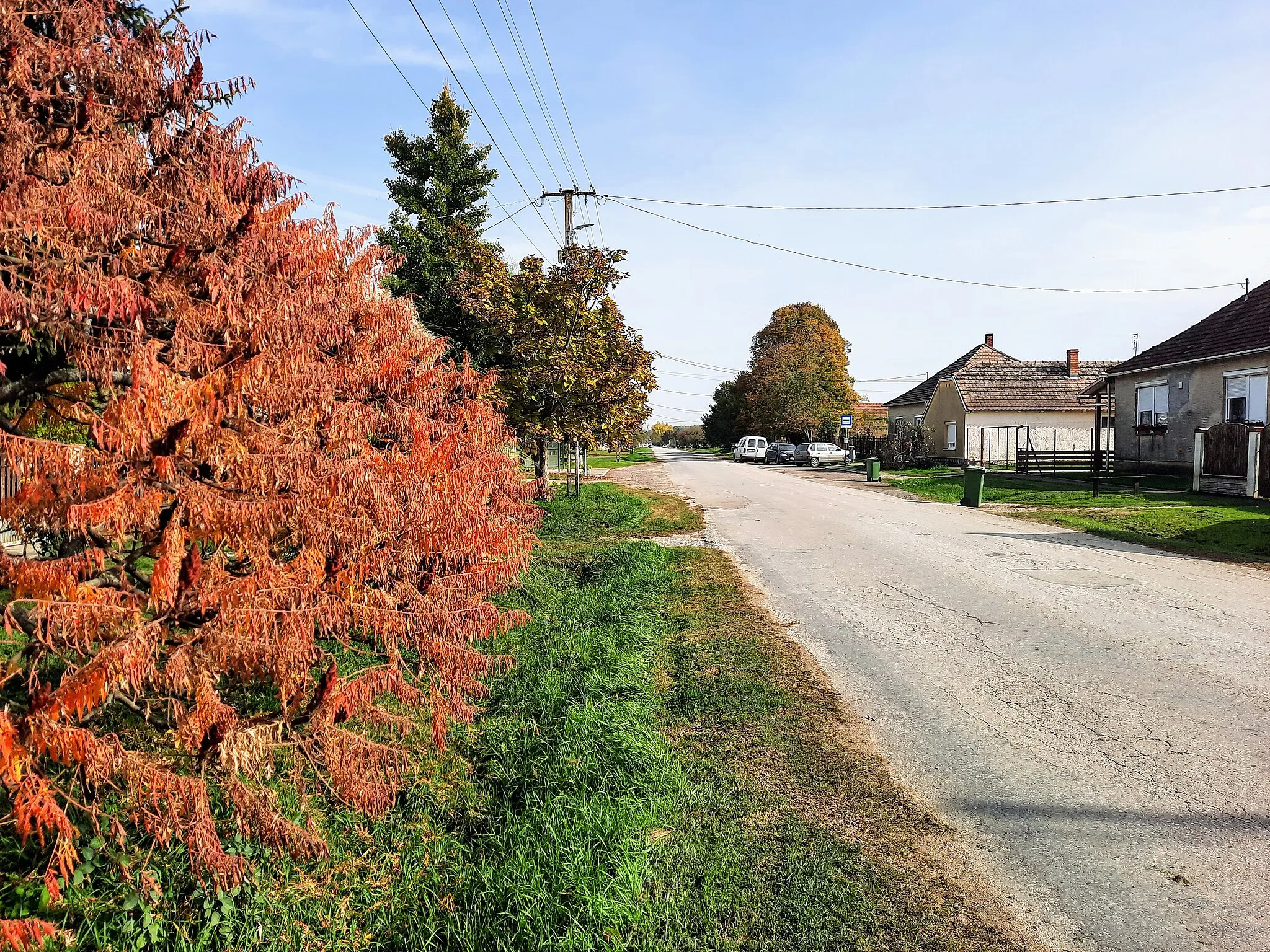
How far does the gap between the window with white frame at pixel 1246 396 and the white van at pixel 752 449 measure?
35937mm

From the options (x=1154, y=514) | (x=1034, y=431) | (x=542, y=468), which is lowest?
(x=1154, y=514)

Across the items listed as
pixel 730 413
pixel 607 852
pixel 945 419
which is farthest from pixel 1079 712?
pixel 730 413

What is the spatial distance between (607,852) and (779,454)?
5278cm

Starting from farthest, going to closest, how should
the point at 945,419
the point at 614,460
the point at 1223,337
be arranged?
the point at 614,460, the point at 945,419, the point at 1223,337

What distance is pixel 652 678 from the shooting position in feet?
21.5

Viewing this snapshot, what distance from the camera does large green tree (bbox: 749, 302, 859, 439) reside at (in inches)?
2398

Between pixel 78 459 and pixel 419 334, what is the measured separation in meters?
3.04

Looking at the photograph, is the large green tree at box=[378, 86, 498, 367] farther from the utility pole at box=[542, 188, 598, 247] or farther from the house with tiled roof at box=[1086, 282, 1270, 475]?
the house with tiled roof at box=[1086, 282, 1270, 475]

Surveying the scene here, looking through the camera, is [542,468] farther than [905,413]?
No

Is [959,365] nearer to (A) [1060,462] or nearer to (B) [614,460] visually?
(A) [1060,462]

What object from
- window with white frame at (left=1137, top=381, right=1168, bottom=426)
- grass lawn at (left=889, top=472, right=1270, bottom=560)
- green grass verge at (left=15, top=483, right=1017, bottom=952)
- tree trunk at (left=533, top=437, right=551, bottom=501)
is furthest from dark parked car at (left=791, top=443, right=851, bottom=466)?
green grass verge at (left=15, top=483, right=1017, bottom=952)

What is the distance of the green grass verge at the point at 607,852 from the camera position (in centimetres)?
322

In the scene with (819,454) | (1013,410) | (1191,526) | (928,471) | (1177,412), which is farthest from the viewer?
(819,454)

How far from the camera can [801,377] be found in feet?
199
